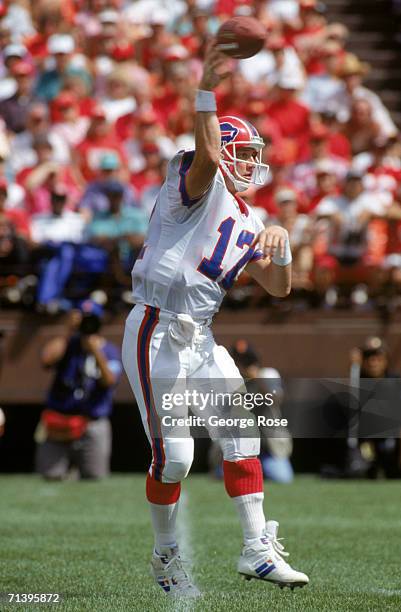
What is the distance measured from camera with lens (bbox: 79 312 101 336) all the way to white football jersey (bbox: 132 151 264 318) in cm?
534

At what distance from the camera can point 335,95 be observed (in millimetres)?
15141

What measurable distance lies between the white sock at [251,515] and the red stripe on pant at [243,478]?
3 centimetres

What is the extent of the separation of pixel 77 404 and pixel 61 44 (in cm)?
470

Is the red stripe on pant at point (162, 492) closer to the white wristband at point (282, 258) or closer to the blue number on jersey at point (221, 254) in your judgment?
the blue number on jersey at point (221, 254)

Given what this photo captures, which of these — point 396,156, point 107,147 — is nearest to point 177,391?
point 107,147

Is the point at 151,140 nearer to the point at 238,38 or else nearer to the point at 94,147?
the point at 94,147

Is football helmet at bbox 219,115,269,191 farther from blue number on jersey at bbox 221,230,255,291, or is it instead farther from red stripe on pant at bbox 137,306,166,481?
red stripe on pant at bbox 137,306,166,481

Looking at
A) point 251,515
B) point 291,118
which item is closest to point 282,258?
point 251,515

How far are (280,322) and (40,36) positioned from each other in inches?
207

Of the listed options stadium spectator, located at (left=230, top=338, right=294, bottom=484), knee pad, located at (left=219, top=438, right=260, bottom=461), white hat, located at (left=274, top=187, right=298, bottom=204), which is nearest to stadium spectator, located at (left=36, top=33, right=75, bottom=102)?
white hat, located at (left=274, top=187, right=298, bottom=204)

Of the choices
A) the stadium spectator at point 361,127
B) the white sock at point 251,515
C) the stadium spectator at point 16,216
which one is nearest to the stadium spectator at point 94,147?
the stadium spectator at point 16,216

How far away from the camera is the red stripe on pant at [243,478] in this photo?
17.3ft

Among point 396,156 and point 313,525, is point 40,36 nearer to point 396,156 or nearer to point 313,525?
point 396,156

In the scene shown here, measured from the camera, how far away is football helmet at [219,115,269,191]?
5496 mm
